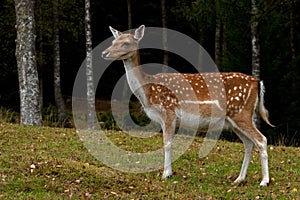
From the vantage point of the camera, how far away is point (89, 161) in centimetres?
1095

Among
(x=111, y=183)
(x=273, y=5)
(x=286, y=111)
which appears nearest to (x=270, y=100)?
(x=286, y=111)

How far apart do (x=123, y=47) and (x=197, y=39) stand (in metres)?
24.8

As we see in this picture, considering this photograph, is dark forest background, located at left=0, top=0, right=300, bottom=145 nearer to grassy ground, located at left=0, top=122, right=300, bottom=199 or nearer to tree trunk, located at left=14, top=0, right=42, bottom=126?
tree trunk, located at left=14, top=0, right=42, bottom=126

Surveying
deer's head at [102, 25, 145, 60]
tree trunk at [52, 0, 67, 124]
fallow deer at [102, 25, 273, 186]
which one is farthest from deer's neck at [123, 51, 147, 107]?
tree trunk at [52, 0, 67, 124]

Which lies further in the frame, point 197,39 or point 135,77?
point 197,39

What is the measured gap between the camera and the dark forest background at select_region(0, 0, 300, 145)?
22.2 meters

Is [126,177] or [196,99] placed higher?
[196,99]

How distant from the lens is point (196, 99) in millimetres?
9961

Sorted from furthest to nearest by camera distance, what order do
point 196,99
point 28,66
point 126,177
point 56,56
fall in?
1. point 56,56
2. point 28,66
3. point 196,99
4. point 126,177

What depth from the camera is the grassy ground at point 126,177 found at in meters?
8.54

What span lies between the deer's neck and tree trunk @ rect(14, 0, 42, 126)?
25.1 ft

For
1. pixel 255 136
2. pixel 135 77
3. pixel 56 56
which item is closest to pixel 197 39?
pixel 56 56

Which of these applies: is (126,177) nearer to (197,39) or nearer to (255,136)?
(255,136)

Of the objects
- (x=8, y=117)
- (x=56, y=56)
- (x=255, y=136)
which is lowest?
(x=8, y=117)
